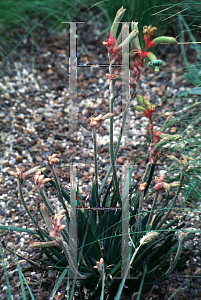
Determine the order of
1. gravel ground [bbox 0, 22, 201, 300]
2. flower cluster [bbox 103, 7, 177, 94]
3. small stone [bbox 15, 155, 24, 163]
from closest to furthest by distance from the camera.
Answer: flower cluster [bbox 103, 7, 177, 94], gravel ground [bbox 0, 22, 201, 300], small stone [bbox 15, 155, 24, 163]

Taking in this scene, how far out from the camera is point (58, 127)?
2107mm

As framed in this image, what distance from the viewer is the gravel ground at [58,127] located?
4.53ft

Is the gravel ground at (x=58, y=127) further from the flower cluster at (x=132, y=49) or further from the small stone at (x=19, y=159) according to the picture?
the flower cluster at (x=132, y=49)

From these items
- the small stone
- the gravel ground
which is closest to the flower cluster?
the gravel ground

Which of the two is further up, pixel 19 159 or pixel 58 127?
pixel 58 127

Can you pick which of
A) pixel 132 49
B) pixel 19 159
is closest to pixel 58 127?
pixel 19 159

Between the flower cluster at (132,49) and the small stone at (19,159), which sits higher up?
the flower cluster at (132,49)

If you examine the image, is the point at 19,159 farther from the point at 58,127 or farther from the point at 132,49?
the point at 132,49

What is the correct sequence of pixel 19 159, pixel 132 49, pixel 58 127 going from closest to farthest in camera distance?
pixel 132 49 < pixel 19 159 < pixel 58 127

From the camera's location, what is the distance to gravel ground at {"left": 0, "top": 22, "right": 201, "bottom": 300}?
1.38 m

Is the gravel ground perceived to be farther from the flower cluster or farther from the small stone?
the flower cluster

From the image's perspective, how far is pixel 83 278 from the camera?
115 centimetres

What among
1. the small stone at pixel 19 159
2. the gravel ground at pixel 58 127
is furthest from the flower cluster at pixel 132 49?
the small stone at pixel 19 159

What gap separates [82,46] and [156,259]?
1929 millimetres
